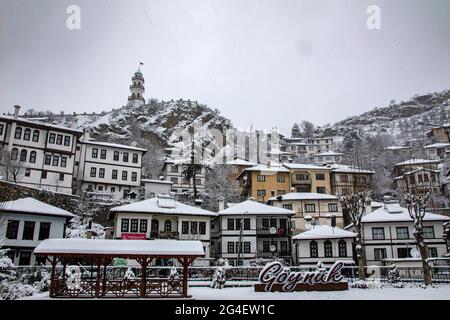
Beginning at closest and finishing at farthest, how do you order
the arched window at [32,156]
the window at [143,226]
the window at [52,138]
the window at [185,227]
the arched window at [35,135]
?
the window at [143,226] < the window at [185,227] < the arched window at [32,156] < the arched window at [35,135] < the window at [52,138]

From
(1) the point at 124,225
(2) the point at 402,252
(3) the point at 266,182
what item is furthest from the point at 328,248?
(3) the point at 266,182

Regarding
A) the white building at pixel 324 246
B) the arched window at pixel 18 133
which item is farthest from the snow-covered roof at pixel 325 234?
the arched window at pixel 18 133

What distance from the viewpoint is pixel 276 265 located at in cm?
2058

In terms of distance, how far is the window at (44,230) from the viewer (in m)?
29.9

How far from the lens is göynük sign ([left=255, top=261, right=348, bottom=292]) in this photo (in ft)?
66.6

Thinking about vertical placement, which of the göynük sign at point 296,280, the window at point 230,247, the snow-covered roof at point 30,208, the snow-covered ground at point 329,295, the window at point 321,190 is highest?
the window at point 321,190

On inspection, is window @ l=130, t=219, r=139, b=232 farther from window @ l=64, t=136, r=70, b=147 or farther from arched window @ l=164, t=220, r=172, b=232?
window @ l=64, t=136, r=70, b=147

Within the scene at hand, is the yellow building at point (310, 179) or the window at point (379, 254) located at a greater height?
the yellow building at point (310, 179)

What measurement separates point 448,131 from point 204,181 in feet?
148

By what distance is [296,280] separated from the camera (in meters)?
20.3

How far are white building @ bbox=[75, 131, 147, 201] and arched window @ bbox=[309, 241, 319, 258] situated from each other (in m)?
23.2

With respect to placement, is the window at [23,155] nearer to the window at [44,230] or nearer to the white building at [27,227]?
the white building at [27,227]

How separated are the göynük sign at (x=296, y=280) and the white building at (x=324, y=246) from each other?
512 inches
